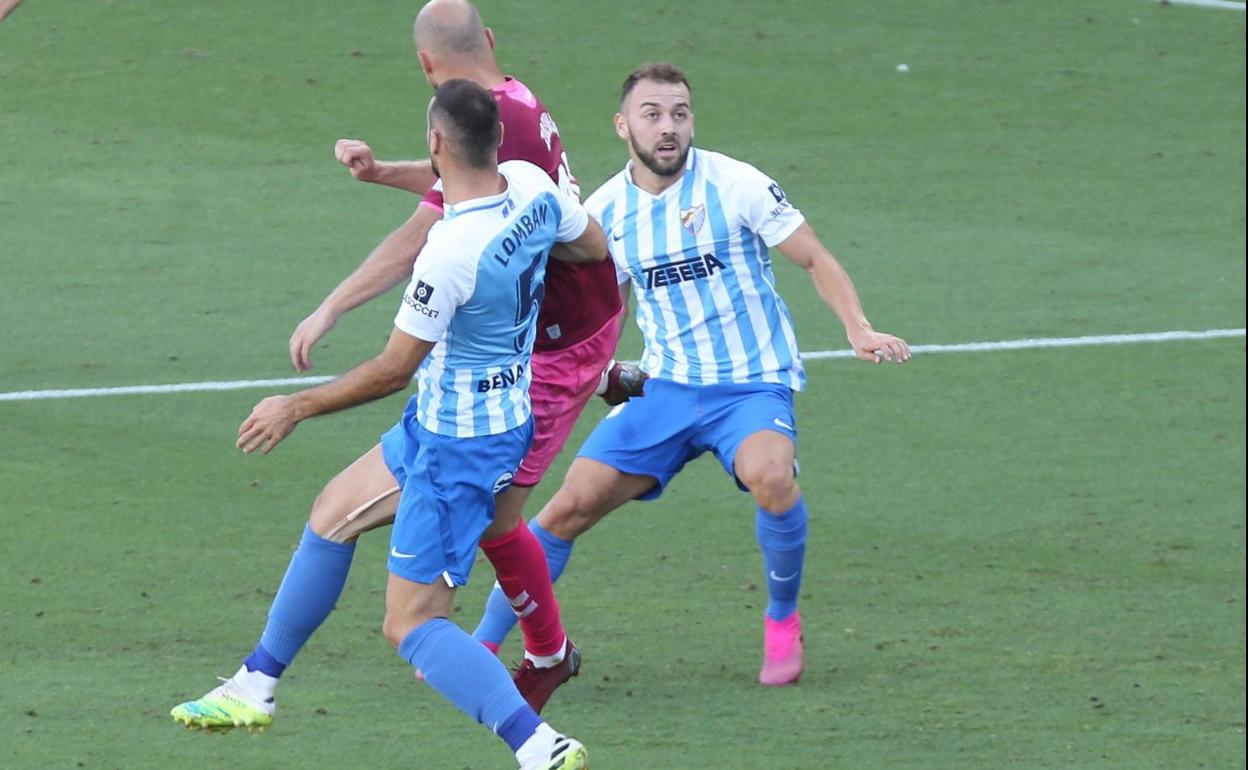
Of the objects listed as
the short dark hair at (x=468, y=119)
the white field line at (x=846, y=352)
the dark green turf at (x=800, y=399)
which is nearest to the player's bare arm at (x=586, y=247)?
the short dark hair at (x=468, y=119)

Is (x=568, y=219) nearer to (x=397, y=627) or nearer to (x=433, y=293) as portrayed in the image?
(x=433, y=293)

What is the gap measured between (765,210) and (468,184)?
1.70 m

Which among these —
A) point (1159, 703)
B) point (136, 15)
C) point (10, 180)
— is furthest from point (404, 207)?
point (1159, 703)

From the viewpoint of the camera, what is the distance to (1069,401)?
9461 millimetres

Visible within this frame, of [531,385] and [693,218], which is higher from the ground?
[693,218]

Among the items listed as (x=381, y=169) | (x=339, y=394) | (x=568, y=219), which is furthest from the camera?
(x=381, y=169)

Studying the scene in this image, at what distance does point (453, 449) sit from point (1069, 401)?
482 centimetres

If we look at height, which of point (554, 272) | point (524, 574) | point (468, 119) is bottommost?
point (524, 574)

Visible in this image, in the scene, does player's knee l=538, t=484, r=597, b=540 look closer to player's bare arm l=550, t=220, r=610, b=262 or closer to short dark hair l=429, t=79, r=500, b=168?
player's bare arm l=550, t=220, r=610, b=262

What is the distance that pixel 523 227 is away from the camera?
17.0 ft

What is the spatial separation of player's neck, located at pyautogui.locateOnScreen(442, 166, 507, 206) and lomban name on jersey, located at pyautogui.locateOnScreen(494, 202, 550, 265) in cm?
11

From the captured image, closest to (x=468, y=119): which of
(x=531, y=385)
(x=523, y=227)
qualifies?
(x=523, y=227)

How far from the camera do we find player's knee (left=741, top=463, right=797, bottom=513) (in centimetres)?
642

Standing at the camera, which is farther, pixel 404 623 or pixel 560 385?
pixel 560 385
